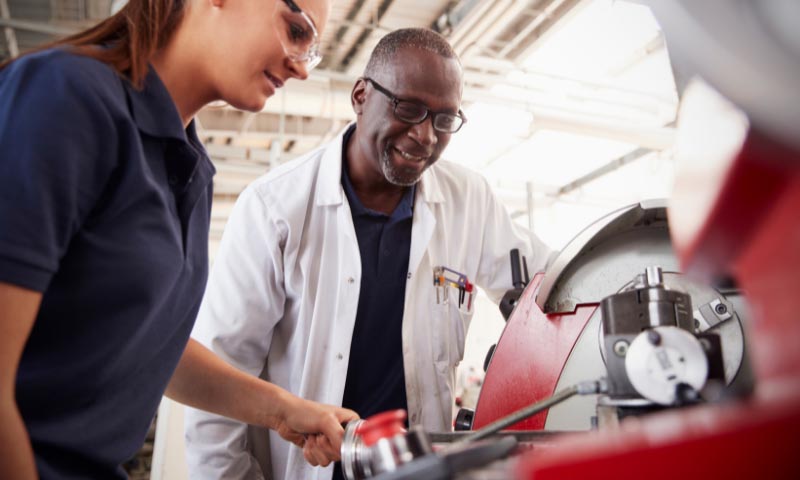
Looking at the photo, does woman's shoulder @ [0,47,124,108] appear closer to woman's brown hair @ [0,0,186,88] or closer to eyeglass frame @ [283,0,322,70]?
A: woman's brown hair @ [0,0,186,88]

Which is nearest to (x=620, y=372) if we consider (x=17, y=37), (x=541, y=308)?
(x=541, y=308)

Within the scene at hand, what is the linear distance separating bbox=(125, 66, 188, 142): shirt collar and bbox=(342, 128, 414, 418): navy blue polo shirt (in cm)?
82

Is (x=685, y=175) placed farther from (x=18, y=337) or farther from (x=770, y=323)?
(x=18, y=337)

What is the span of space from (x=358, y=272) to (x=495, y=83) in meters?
2.44

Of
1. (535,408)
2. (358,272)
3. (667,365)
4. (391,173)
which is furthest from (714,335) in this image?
(391,173)

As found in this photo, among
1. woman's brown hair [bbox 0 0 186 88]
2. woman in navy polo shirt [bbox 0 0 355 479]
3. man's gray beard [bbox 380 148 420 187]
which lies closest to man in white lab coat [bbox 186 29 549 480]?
man's gray beard [bbox 380 148 420 187]

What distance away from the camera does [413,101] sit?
1.62 metres

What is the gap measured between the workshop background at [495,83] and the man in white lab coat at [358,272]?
3.67 feet

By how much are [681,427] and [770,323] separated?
115mm

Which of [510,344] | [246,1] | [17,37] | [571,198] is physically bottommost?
[510,344]

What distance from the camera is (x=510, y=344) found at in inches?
43.9

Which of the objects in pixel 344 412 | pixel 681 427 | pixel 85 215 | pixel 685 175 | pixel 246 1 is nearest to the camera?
pixel 681 427

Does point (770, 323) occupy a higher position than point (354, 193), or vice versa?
point (354, 193)

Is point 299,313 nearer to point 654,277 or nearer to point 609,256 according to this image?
point 609,256
